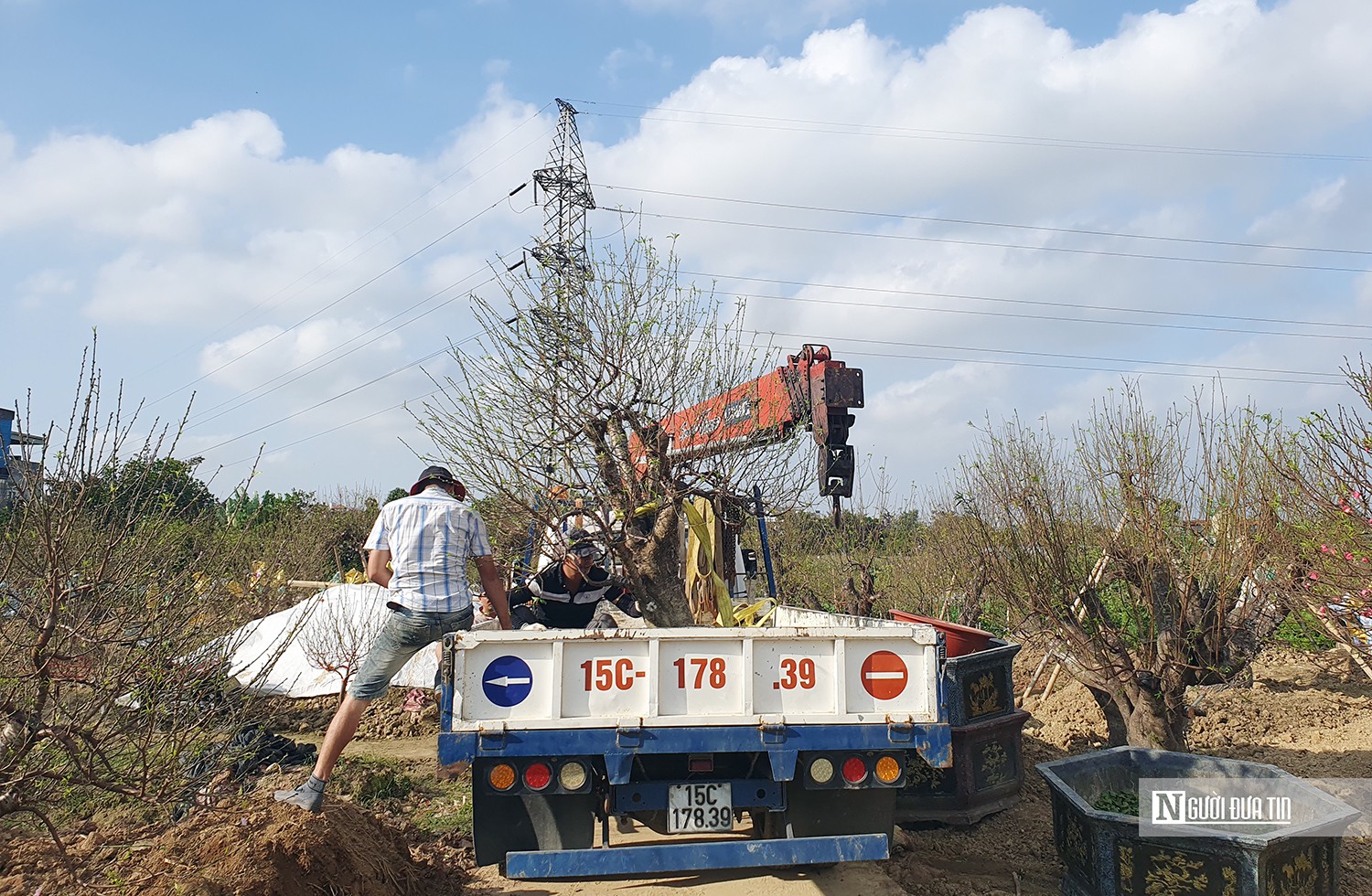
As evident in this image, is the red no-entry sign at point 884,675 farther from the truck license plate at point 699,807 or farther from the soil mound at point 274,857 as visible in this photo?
the soil mound at point 274,857

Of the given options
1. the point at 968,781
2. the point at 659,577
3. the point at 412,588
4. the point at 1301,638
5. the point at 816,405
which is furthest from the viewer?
the point at 1301,638

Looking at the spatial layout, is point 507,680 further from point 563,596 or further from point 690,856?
point 563,596

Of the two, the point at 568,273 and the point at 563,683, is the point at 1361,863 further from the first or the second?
the point at 568,273

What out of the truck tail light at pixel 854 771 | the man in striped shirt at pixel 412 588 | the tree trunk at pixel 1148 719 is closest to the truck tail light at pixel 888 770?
the truck tail light at pixel 854 771

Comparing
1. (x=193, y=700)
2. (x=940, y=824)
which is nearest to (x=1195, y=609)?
(x=940, y=824)

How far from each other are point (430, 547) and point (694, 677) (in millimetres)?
1475

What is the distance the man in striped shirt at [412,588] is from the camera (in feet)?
14.6

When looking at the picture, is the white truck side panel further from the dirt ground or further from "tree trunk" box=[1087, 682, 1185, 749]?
"tree trunk" box=[1087, 682, 1185, 749]

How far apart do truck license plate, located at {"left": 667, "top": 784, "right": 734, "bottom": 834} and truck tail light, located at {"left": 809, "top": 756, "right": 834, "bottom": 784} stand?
14.9 inches

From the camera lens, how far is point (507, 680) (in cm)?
409

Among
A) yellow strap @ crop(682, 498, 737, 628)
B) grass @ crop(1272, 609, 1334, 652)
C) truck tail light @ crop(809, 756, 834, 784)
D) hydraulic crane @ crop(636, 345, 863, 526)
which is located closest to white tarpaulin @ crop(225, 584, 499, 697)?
yellow strap @ crop(682, 498, 737, 628)

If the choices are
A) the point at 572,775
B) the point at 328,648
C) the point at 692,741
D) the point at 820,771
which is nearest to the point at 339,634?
the point at 328,648

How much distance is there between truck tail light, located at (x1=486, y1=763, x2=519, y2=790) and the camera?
402 cm

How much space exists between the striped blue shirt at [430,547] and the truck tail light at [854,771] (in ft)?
6.50
